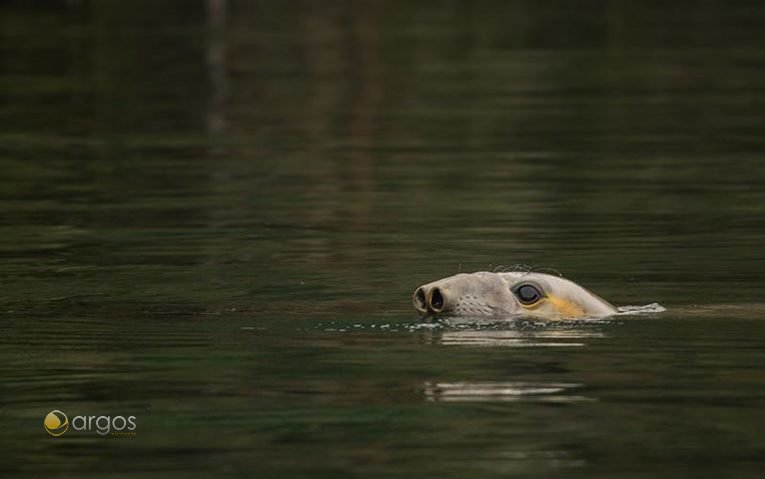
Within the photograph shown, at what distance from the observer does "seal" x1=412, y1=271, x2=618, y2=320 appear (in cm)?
1352

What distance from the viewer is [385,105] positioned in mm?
37281

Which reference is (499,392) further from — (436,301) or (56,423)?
(56,423)

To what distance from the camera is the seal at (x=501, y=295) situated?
532 inches

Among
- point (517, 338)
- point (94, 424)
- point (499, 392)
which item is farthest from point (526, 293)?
point (94, 424)

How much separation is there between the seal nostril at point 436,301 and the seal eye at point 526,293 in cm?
44

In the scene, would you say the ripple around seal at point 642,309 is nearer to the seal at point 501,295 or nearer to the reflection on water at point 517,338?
the seal at point 501,295

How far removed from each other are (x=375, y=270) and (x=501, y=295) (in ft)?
11.8

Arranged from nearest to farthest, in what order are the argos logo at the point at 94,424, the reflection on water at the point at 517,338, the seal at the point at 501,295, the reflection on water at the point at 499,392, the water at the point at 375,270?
the water at the point at 375,270, the argos logo at the point at 94,424, the reflection on water at the point at 499,392, the reflection on water at the point at 517,338, the seal at the point at 501,295

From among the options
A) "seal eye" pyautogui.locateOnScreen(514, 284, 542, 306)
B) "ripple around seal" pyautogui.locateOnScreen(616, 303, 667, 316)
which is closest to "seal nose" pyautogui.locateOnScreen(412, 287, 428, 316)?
"seal eye" pyautogui.locateOnScreen(514, 284, 542, 306)

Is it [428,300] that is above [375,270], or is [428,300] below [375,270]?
above

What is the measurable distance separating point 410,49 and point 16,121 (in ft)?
68.1

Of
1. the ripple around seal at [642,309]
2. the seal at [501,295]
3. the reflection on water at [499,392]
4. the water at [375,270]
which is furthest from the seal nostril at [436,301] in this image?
the reflection on water at [499,392]

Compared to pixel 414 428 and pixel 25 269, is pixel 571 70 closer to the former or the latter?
pixel 25 269

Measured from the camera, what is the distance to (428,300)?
44.5 feet
